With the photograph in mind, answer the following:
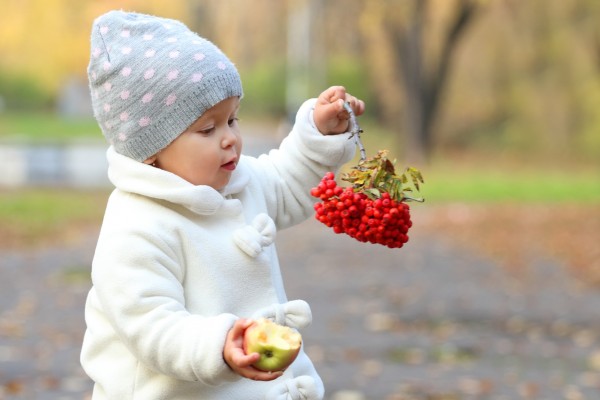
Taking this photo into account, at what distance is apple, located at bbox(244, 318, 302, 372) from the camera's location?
7.92 ft

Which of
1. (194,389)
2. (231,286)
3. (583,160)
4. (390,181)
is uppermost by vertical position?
(583,160)

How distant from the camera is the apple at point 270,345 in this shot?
2.41m

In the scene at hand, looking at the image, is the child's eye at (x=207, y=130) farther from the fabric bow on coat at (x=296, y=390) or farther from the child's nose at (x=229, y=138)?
the fabric bow on coat at (x=296, y=390)

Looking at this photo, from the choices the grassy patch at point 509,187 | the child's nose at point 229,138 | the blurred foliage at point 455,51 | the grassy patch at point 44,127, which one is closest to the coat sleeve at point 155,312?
the child's nose at point 229,138

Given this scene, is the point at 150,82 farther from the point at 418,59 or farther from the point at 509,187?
the point at 418,59

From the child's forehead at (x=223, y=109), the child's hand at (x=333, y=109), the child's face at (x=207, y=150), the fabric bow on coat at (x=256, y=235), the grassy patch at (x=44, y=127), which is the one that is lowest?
the fabric bow on coat at (x=256, y=235)

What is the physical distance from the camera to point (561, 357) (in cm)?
732

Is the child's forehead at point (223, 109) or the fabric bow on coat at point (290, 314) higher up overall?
the child's forehead at point (223, 109)

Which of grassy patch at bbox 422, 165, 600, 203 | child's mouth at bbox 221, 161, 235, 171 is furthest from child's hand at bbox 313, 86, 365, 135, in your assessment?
grassy patch at bbox 422, 165, 600, 203

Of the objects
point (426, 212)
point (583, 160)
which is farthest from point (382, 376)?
point (583, 160)

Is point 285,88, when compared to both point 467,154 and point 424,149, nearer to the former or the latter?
point 467,154

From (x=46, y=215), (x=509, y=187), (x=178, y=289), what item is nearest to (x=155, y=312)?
(x=178, y=289)

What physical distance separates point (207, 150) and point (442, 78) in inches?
924

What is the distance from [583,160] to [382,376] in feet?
73.9
